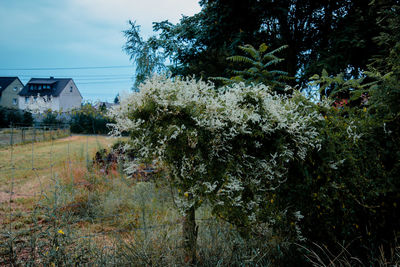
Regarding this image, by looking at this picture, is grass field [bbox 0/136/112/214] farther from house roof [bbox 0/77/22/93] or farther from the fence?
house roof [bbox 0/77/22/93]

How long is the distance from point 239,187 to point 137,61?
16.8 metres

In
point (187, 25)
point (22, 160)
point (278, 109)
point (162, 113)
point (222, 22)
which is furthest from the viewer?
point (187, 25)

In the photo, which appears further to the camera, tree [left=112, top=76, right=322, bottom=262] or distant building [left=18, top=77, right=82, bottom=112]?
distant building [left=18, top=77, right=82, bottom=112]

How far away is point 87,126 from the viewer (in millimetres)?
5250

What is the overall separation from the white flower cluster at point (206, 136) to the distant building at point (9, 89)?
37.7 metres

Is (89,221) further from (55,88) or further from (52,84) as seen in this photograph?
(52,84)

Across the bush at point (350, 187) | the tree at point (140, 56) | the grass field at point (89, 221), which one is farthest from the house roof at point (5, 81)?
the bush at point (350, 187)

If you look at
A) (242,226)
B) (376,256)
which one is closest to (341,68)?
(376,256)

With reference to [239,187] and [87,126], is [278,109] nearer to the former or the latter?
[239,187]

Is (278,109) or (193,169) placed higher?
(278,109)

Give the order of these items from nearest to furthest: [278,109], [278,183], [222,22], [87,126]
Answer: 1. [278,109]
2. [278,183]
3. [87,126]
4. [222,22]

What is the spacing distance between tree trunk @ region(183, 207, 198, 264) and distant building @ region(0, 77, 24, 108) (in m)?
37.9

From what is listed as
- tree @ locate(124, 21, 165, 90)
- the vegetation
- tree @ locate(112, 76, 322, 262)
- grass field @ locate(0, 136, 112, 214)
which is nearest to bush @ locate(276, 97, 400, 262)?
the vegetation

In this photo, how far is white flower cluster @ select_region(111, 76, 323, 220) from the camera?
207cm
